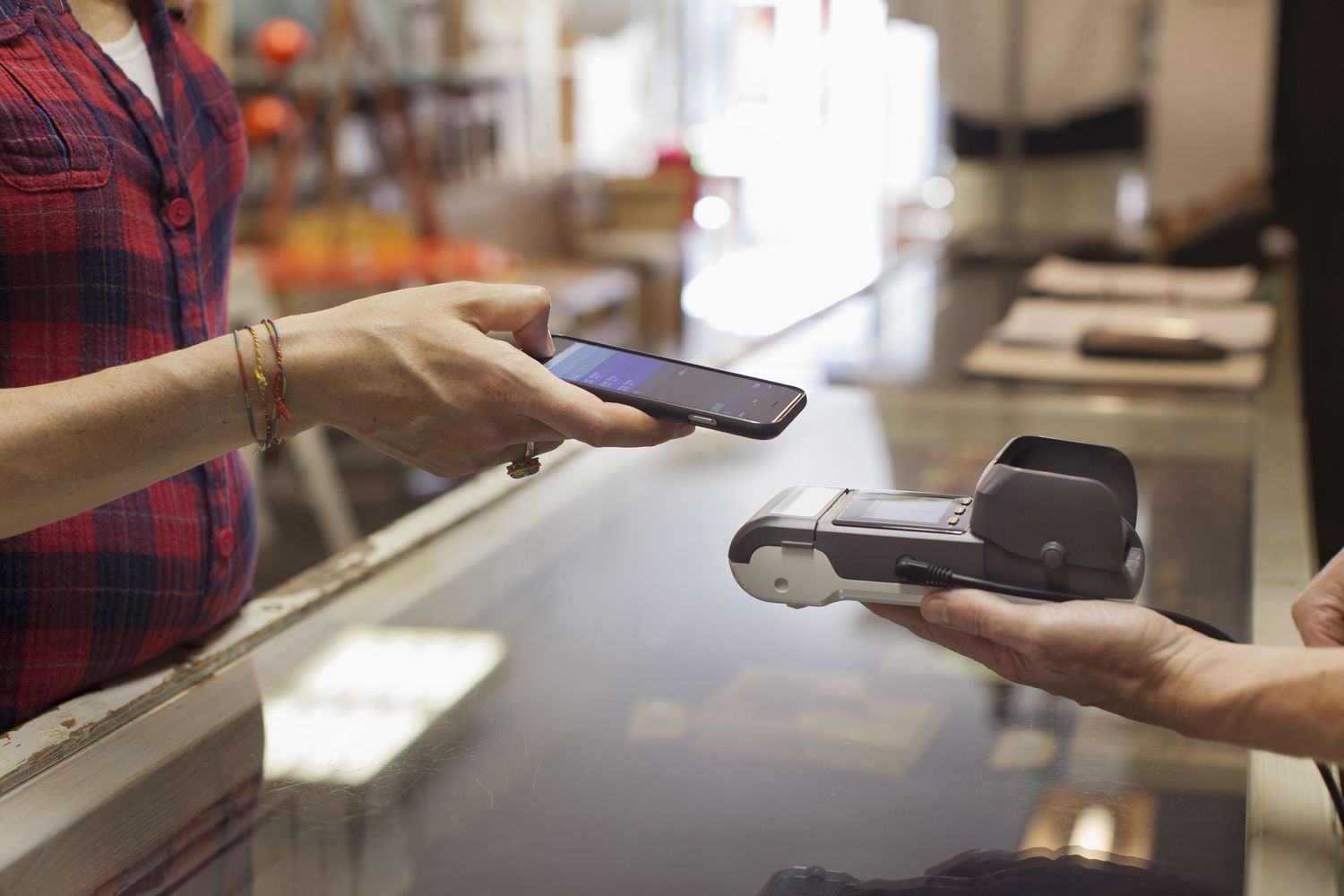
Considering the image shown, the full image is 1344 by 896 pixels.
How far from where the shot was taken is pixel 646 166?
7.33 metres

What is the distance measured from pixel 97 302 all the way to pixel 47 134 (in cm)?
10

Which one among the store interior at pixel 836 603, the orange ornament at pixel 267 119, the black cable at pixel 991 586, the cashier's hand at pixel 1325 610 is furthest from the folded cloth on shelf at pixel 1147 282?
the orange ornament at pixel 267 119

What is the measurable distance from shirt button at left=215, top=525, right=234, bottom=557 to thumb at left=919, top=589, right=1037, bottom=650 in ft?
1.59

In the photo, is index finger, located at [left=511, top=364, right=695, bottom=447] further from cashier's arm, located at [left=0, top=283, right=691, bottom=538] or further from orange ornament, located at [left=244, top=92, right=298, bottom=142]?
orange ornament, located at [left=244, top=92, right=298, bottom=142]

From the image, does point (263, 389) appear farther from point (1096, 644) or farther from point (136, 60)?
point (1096, 644)

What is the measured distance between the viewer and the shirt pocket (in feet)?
2.45

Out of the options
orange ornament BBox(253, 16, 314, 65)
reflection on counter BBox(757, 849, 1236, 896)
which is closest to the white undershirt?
reflection on counter BBox(757, 849, 1236, 896)

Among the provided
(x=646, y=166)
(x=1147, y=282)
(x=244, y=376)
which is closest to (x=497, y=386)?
(x=244, y=376)

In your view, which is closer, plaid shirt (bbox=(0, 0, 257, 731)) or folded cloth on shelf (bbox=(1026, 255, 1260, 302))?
plaid shirt (bbox=(0, 0, 257, 731))

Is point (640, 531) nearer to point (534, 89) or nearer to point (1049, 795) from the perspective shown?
point (1049, 795)

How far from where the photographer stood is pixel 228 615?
930mm

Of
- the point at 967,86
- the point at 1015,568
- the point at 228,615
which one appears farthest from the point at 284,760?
the point at 967,86

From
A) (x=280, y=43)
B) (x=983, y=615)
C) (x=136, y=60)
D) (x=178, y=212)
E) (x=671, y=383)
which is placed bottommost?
(x=983, y=615)

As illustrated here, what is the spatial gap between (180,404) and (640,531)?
1.73ft
